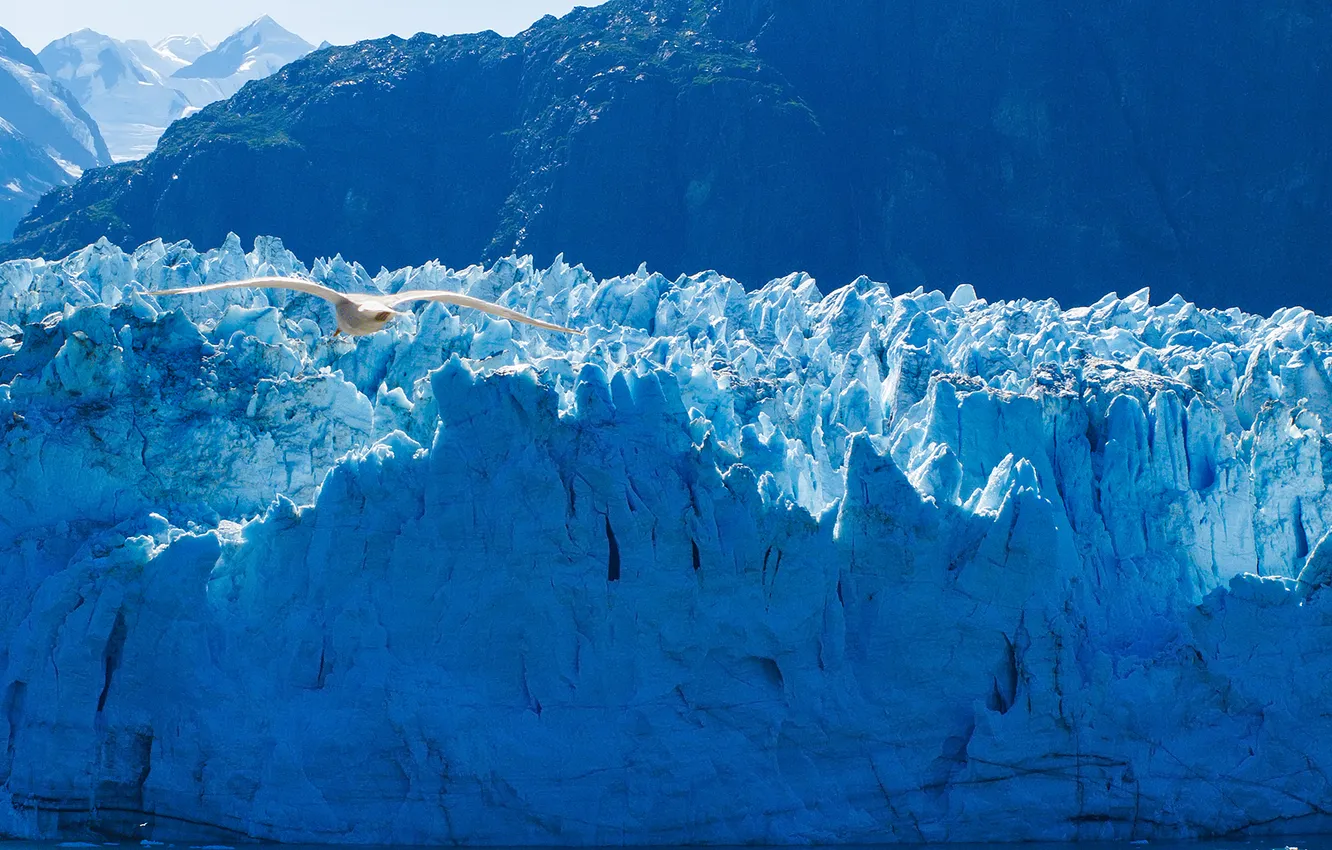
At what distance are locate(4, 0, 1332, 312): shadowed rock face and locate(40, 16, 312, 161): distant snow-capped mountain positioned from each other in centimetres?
3940

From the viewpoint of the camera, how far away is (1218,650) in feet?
36.5

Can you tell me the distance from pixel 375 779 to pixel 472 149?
120ft

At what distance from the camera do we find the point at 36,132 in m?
71.5

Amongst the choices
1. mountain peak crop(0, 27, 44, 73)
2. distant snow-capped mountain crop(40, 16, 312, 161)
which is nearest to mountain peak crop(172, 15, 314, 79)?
distant snow-capped mountain crop(40, 16, 312, 161)

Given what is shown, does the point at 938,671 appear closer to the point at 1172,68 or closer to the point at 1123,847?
the point at 1123,847

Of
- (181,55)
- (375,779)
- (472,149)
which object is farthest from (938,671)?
(181,55)

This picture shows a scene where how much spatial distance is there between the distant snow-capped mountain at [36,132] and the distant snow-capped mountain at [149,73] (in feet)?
17.8

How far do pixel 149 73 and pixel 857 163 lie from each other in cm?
5675

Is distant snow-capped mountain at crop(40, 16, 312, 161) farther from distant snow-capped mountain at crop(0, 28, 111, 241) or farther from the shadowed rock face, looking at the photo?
Answer: the shadowed rock face

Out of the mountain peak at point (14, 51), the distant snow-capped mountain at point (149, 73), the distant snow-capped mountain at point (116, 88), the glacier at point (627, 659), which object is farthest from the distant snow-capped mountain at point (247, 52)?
the glacier at point (627, 659)

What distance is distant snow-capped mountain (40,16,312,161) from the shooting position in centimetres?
8256

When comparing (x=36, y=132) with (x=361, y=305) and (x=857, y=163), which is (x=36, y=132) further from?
(x=361, y=305)

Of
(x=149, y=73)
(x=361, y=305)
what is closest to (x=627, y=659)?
(x=361, y=305)

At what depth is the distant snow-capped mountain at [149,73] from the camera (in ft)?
271
